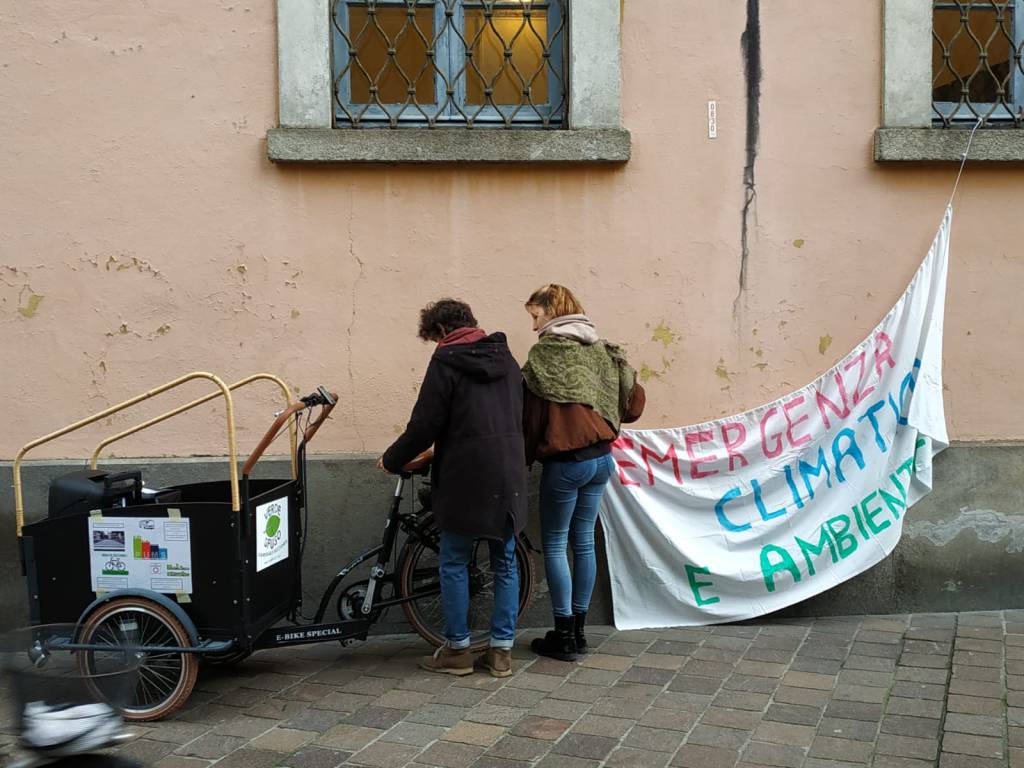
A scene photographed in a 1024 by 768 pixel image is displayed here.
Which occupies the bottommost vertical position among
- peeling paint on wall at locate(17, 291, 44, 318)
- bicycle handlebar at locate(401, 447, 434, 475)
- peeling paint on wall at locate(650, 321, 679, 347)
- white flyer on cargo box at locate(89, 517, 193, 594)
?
white flyer on cargo box at locate(89, 517, 193, 594)

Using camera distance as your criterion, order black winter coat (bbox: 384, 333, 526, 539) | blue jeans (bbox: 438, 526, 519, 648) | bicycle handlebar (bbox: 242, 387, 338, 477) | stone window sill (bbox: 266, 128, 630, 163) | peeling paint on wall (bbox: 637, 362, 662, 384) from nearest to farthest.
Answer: bicycle handlebar (bbox: 242, 387, 338, 477)
black winter coat (bbox: 384, 333, 526, 539)
blue jeans (bbox: 438, 526, 519, 648)
stone window sill (bbox: 266, 128, 630, 163)
peeling paint on wall (bbox: 637, 362, 662, 384)

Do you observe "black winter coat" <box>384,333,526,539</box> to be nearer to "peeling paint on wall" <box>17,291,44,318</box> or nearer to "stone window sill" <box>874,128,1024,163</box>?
"peeling paint on wall" <box>17,291,44,318</box>

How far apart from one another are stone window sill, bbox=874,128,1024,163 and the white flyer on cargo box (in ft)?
13.5

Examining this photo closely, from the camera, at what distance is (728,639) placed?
5.79 m

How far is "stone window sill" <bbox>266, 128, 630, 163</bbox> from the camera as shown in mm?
5832

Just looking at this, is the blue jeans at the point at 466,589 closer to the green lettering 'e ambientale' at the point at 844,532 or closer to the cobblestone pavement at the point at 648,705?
the cobblestone pavement at the point at 648,705

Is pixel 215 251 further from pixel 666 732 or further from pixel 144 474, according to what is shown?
pixel 666 732

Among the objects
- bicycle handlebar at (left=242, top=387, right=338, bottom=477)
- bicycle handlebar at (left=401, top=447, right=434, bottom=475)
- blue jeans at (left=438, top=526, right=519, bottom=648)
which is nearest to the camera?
bicycle handlebar at (left=242, top=387, right=338, bottom=477)

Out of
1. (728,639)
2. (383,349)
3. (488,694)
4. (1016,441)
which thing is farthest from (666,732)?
(1016,441)

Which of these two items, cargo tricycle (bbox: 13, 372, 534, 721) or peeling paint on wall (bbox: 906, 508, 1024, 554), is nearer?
cargo tricycle (bbox: 13, 372, 534, 721)

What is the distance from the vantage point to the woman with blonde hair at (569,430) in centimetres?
536

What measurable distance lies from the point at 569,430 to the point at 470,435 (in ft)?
1.73

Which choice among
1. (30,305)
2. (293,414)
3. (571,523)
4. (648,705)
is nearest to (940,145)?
(571,523)

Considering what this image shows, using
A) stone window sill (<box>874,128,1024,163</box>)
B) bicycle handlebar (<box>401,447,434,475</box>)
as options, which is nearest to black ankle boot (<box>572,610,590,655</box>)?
bicycle handlebar (<box>401,447,434,475</box>)
